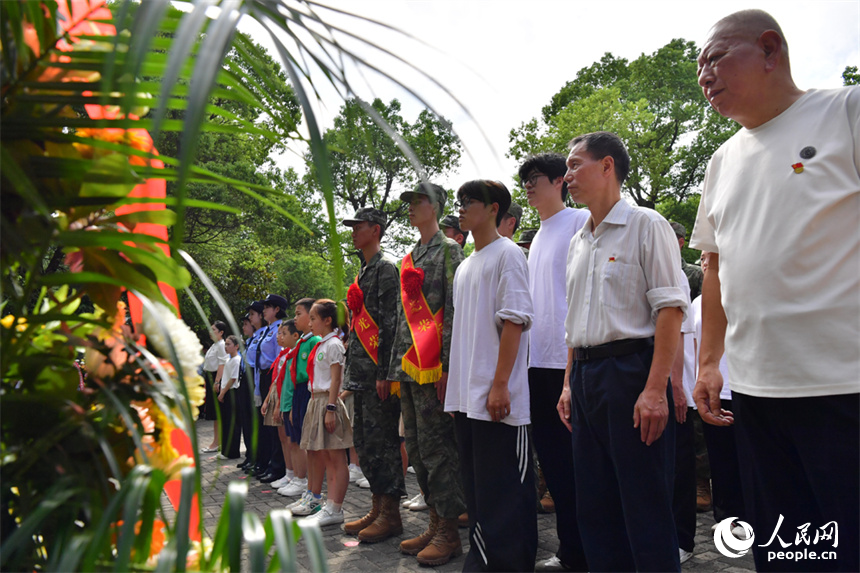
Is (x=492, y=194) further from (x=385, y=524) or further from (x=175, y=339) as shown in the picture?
(x=175, y=339)

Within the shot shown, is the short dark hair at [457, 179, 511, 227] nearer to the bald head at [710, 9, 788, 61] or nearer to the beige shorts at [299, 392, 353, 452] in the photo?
the bald head at [710, 9, 788, 61]

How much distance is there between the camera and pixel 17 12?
30.6 inches

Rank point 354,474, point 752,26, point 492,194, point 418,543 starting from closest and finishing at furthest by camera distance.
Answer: point 752,26 → point 492,194 → point 418,543 → point 354,474

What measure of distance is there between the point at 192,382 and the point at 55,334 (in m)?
0.21

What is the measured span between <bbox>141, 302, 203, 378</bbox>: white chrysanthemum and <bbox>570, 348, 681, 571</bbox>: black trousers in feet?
6.92

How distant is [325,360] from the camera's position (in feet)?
21.0

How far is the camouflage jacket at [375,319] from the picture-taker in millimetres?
5301

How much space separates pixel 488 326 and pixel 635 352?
3.77ft

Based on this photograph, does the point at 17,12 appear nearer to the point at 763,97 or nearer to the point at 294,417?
the point at 763,97

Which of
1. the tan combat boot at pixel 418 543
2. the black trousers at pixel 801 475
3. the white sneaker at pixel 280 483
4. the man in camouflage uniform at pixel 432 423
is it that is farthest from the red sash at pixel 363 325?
the black trousers at pixel 801 475

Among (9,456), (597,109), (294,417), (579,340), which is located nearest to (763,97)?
(579,340)

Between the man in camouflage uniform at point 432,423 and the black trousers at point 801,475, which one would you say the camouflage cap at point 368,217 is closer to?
the man in camouflage uniform at point 432,423

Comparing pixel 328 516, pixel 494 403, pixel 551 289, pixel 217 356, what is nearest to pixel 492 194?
pixel 551 289

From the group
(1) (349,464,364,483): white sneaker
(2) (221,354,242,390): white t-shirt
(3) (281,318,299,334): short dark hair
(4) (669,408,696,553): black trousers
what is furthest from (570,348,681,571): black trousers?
(2) (221,354,242,390): white t-shirt
